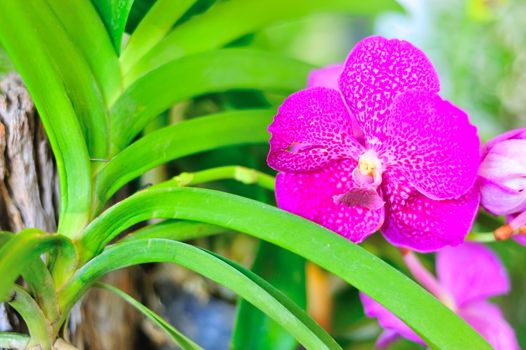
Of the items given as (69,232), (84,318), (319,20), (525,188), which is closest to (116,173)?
(69,232)

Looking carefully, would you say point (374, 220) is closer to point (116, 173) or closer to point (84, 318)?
point (116, 173)

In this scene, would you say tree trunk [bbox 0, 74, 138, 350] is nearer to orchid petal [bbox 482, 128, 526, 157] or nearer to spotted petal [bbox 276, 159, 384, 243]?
spotted petal [bbox 276, 159, 384, 243]

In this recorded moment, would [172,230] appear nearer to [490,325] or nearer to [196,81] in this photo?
[196,81]

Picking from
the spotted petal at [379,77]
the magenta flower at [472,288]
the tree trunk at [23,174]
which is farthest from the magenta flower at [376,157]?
the tree trunk at [23,174]

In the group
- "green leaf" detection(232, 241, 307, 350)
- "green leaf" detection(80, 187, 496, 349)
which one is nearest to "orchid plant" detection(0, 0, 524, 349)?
"green leaf" detection(80, 187, 496, 349)

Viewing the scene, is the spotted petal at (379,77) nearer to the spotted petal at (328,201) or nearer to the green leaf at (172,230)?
the spotted petal at (328,201)
